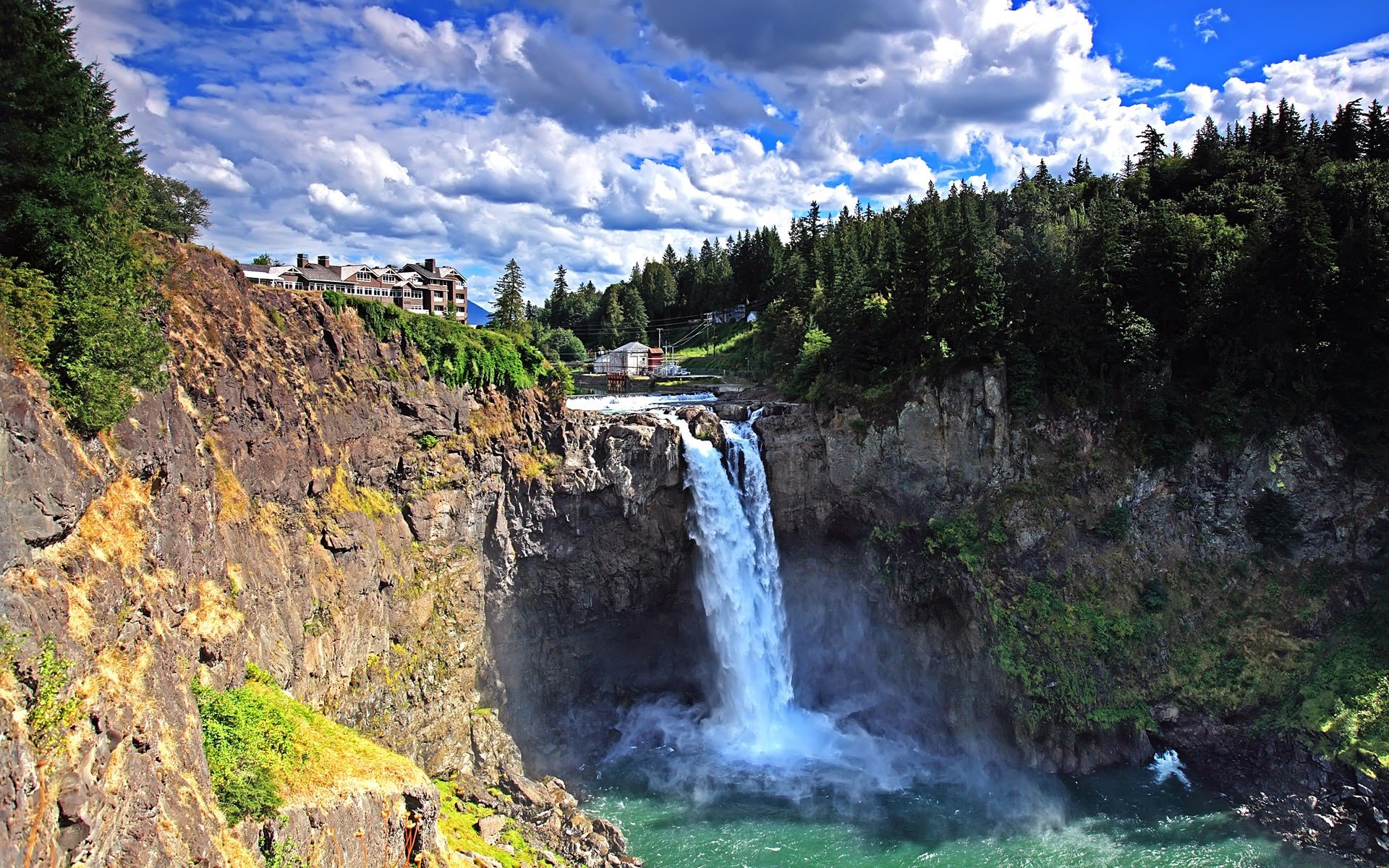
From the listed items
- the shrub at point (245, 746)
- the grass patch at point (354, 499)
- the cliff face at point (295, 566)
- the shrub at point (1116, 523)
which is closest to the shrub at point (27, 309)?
the cliff face at point (295, 566)

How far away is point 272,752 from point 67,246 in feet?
39.5

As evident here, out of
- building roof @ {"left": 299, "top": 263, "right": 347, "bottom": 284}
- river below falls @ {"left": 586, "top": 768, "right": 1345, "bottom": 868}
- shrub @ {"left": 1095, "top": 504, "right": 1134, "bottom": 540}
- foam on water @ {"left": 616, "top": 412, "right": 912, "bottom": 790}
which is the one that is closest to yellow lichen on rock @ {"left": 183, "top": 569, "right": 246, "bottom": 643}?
river below falls @ {"left": 586, "top": 768, "right": 1345, "bottom": 868}

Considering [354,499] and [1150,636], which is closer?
[354,499]

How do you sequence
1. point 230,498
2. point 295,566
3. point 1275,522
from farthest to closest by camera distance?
point 1275,522
point 295,566
point 230,498

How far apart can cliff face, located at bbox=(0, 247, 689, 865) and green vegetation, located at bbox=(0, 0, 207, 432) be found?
37.4 inches

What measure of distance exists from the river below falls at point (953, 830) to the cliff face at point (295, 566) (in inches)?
145

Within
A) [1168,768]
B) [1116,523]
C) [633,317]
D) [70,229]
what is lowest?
[1168,768]

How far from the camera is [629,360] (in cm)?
6931

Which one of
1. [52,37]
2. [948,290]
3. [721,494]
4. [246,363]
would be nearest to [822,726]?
[721,494]

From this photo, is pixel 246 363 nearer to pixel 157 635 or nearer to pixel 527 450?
pixel 157 635

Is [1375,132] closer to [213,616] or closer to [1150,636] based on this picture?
[1150,636]

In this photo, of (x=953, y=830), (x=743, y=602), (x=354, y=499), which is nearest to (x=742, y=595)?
(x=743, y=602)

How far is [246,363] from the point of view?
25391mm

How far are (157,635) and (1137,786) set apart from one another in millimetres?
35185
